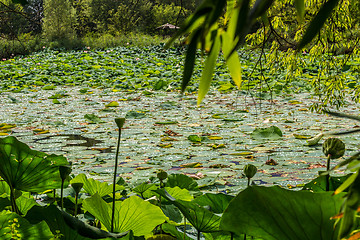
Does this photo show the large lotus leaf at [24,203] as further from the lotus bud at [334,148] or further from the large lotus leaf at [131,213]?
the lotus bud at [334,148]

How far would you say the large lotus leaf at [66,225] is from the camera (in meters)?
0.56

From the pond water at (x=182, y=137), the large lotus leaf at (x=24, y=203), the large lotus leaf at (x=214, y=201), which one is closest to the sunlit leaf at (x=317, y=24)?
the large lotus leaf at (x=214, y=201)

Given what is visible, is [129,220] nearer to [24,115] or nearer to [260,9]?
[260,9]

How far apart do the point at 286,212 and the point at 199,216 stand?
169 millimetres

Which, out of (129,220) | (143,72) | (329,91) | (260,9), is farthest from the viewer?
(143,72)

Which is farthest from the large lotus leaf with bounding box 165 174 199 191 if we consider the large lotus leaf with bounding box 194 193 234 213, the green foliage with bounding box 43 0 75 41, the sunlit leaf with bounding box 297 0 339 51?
the green foliage with bounding box 43 0 75 41

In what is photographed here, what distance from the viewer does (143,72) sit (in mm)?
7453

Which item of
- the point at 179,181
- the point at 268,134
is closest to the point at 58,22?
the point at 268,134

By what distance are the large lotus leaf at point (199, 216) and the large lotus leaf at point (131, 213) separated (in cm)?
4

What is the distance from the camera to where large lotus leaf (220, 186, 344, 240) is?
1.66 ft

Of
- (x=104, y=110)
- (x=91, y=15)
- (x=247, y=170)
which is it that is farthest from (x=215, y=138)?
(x=91, y=15)

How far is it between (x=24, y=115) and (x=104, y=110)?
78 centimetres

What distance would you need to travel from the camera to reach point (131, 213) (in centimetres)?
68

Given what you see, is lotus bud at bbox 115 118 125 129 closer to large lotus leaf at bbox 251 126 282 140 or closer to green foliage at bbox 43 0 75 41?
large lotus leaf at bbox 251 126 282 140
